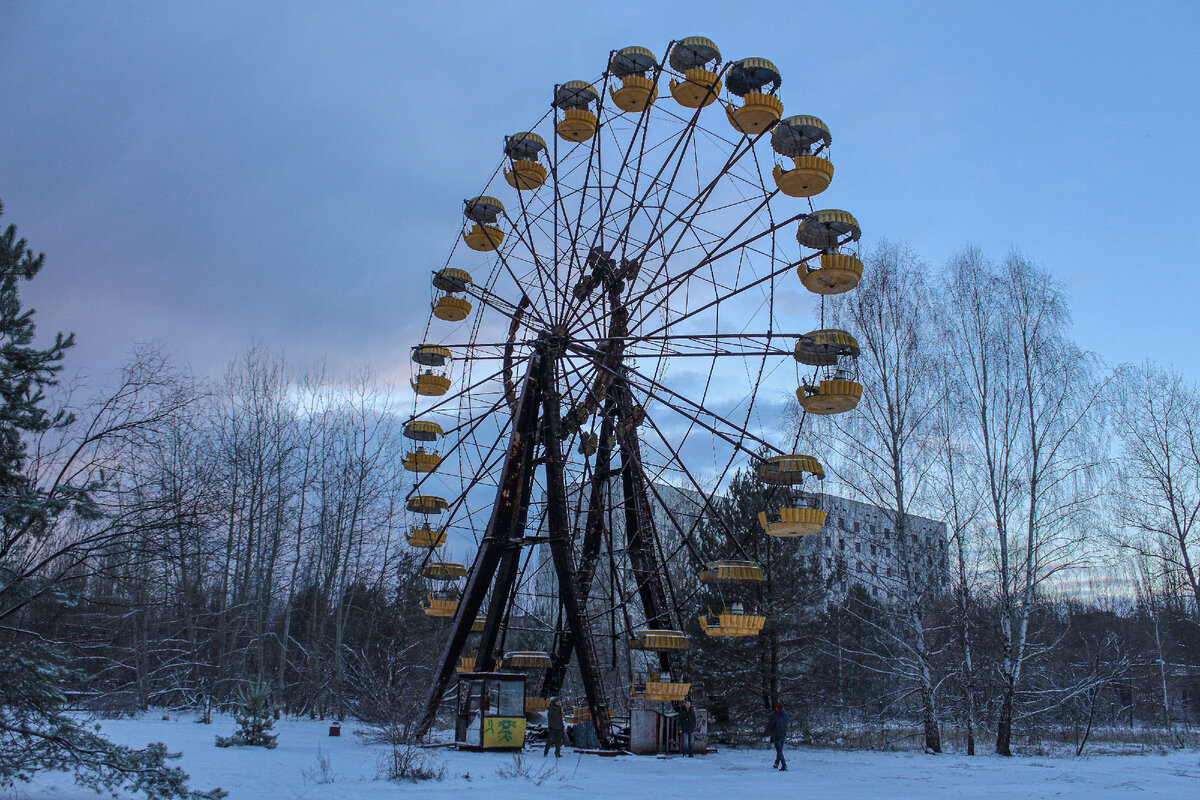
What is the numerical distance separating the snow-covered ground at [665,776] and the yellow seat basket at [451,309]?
34.9ft

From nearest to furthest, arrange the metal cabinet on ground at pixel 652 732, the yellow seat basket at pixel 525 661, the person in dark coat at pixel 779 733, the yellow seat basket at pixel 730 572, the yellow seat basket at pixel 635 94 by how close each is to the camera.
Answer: the person in dark coat at pixel 779 733, the yellow seat basket at pixel 730 572, the metal cabinet on ground at pixel 652 732, the yellow seat basket at pixel 635 94, the yellow seat basket at pixel 525 661

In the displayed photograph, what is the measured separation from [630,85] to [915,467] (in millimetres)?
13059

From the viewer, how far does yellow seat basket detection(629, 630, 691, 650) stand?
55.3 ft

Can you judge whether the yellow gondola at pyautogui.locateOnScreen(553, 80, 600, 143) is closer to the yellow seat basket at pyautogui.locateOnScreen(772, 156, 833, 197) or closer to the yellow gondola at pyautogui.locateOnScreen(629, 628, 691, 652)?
the yellow seat basket at pyautogui.locateOnScreen(772, 156, 833, 197)

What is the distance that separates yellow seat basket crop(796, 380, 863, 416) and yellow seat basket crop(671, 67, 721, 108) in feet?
23.1

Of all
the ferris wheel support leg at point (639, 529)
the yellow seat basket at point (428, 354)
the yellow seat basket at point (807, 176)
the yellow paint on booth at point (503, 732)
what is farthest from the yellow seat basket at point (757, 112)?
the yellow paint on booth at point (503, 732)

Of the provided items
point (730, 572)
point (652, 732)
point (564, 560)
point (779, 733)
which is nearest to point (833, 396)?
point (730, 572)

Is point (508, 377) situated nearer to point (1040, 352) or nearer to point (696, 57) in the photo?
point (696, 57)

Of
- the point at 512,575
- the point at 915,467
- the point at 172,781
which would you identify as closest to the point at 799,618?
the point at 915,467

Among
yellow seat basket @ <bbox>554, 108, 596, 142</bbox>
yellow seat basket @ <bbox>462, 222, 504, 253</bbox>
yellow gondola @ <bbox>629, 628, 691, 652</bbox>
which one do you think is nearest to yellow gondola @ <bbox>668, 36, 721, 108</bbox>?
yellow seat basket @ <bbox>554, 108, 596, 142</bbox>

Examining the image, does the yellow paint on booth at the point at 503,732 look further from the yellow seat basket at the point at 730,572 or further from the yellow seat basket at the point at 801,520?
the yellow seat basket at the point at 801,520

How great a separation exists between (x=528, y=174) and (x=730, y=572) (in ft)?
38.5

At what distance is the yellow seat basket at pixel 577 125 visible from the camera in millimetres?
20266

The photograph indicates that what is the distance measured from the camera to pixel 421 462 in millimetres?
21109
